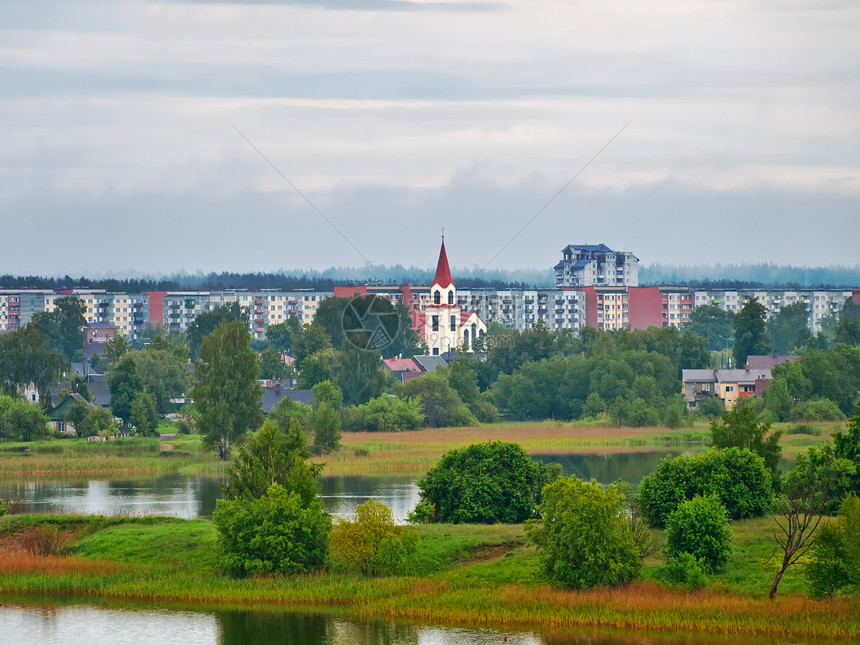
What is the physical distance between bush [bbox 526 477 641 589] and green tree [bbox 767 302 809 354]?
3970 inches

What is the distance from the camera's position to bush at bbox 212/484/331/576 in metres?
35.2

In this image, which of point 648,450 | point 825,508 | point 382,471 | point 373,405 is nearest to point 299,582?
point 825,508

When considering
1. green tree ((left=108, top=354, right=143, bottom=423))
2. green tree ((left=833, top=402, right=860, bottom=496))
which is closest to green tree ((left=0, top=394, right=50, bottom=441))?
green tree ((left=108, top=354, right=143, bottom=423))

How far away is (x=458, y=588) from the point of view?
3428cm

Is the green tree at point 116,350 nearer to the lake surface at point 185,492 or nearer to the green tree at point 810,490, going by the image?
the lake surface at point 185,492

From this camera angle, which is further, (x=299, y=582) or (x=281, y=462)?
(x=281, y=462)

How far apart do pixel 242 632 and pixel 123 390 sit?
43.9m

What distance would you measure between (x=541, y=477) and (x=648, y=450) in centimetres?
2846

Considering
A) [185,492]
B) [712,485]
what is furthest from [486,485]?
[185,492]

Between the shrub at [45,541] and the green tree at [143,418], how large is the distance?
3112 centimetres

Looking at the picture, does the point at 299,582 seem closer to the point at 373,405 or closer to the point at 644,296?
the point at 373,405

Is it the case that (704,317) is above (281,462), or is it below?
above

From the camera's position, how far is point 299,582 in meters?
34.6

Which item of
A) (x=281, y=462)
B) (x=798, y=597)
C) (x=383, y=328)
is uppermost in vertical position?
(x=383, y=328)
